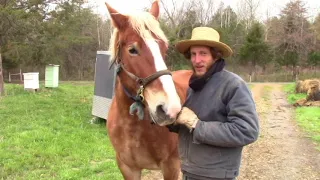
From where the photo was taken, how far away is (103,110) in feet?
25.7

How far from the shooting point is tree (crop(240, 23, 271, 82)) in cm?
2973

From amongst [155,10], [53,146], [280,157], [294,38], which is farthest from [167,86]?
[294,38]

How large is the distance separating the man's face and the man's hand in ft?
0.87

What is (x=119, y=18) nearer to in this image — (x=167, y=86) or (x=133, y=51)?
(x=133, y=51)

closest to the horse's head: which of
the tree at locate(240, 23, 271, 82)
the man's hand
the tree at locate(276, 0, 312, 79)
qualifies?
the man's hand

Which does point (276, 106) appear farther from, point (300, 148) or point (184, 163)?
point (184, 163)

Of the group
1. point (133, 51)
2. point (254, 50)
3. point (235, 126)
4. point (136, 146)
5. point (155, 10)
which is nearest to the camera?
point (235, 126)

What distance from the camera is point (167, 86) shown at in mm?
2000

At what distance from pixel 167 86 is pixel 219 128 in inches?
15.4

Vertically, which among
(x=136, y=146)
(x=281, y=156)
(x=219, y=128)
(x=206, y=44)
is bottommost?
(x=281, y=156)

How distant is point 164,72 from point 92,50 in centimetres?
3334

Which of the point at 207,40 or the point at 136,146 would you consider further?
the point at 136,146

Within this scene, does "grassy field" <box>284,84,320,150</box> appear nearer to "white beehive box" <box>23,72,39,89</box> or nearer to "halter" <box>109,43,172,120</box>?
"halter" <box>109,43,172,120</box>

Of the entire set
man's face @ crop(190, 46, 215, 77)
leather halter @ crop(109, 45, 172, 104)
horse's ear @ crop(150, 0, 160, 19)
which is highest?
horse's ear @ crop(150, 0, 160, 19)
